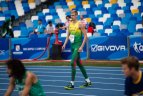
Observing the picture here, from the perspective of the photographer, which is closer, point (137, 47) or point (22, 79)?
point (22, 79)

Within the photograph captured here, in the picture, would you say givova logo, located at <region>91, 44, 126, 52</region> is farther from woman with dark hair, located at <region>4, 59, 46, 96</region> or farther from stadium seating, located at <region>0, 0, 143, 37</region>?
woman with dark hair, located at <region>4, 59, 46, 96</region>

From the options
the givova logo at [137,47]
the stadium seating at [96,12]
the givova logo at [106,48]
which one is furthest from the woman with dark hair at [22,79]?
the stadium seating at [96,12]

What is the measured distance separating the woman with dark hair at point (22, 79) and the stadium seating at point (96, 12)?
43.8 feet

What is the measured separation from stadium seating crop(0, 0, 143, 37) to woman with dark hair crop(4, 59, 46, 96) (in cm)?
1335

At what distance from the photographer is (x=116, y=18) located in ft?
72.5

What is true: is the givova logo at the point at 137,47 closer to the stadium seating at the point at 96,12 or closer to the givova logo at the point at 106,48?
the givova logo at the point at 106,48

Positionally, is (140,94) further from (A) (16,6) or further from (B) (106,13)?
(A) (16,6)

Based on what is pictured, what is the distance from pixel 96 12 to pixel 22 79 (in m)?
18.1

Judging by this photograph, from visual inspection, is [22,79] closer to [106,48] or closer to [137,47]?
[137,47]

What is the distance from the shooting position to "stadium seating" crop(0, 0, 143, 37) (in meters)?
20.8

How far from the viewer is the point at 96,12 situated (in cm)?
2369

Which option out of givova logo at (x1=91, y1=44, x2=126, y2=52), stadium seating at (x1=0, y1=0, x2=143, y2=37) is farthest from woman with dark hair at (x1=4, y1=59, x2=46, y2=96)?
stadium seating at (x1=0, y1=0, x2=143, y2=37)

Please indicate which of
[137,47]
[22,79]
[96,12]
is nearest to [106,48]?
[137,47]

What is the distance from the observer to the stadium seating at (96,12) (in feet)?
68.2
